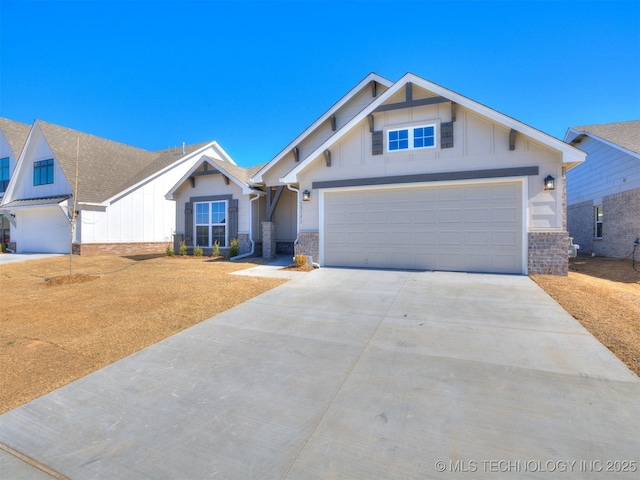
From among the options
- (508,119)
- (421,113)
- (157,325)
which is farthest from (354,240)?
(157,325)

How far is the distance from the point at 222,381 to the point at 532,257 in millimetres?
9269

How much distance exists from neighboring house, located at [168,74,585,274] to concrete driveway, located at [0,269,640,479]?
4.94 meters

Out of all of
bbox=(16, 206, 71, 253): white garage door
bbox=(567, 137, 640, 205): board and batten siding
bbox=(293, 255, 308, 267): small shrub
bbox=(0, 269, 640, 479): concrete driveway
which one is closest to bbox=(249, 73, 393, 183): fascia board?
bbox=(293, 255, 308, 267): small shrub

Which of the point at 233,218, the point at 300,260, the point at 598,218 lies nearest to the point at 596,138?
the point at 598,218

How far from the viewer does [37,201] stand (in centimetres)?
1761

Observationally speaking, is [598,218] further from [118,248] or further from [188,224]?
[118,248]

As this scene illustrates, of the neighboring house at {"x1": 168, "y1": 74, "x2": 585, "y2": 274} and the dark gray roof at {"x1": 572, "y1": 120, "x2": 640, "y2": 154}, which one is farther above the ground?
the dark gray roof at {"x1": 572, "y1": 120, "x2": 640, "y2": 154}

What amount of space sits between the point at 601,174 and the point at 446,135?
10.9 m

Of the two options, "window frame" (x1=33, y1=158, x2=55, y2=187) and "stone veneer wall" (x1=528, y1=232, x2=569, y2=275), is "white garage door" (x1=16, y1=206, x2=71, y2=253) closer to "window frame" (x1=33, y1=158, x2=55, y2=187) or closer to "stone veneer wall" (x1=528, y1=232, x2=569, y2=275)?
"window frame" (x1=33, y1=158, x2=55, y2=187)

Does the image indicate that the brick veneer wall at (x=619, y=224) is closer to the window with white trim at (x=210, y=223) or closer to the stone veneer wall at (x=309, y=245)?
the stone veneer wall at (x=309, y=245)

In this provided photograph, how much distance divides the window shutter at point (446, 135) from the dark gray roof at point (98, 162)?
1714 centimetres

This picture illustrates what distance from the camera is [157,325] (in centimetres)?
488

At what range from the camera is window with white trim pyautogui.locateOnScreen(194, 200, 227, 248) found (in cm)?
1521

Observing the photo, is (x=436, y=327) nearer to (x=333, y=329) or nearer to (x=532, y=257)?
(x=333, y=329)
